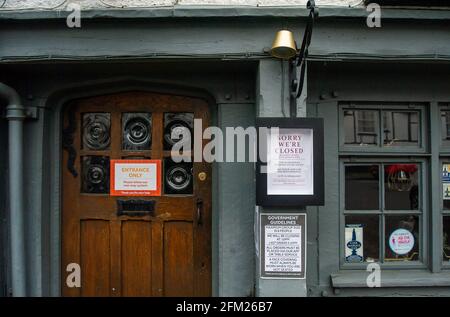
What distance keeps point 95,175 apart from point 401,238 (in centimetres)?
330

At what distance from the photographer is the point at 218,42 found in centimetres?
323

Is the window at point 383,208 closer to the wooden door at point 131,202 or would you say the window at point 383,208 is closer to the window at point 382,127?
the window at point 382,127

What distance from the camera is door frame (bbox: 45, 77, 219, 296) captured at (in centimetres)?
370

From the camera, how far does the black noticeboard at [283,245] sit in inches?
126

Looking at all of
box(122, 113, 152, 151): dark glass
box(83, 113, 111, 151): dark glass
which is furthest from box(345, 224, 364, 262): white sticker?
box(83, 113, 111, 151): dark glass

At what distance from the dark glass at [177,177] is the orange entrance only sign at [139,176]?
86mm

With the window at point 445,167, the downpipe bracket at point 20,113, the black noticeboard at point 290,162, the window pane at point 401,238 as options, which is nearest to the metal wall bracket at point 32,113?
the downpipe bracket at point 20,113

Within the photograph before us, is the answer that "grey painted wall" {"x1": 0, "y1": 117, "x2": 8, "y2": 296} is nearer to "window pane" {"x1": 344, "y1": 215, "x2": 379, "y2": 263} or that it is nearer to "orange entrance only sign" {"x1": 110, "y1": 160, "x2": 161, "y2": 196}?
"orange entrance only sign" {"x1": 110, "y1": 160, "x2": 161, "y2": 196}

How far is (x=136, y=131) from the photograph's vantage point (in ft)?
12.5

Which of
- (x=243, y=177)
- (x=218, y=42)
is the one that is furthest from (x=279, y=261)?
(x=218, y=42)
